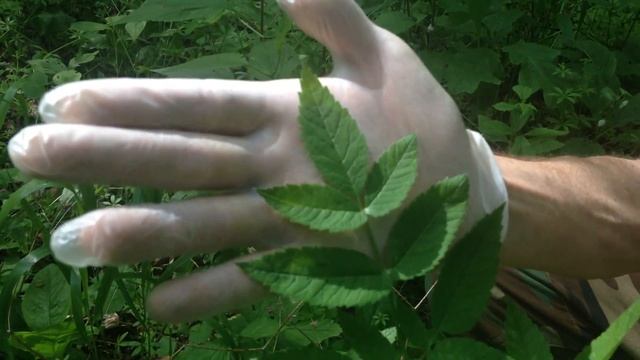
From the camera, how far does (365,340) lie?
0.78 m

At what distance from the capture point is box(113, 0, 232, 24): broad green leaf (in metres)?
1.38

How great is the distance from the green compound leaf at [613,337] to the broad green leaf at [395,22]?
1.11 metres

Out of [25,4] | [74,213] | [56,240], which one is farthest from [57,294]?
[25,4]

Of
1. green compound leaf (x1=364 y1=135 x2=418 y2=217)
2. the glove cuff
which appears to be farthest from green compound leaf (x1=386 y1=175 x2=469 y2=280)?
the glove cuff

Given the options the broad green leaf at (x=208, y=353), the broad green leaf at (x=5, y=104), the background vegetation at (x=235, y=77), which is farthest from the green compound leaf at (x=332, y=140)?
the broad green leaf at (x=5, y=104)

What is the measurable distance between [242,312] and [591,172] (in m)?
0.81

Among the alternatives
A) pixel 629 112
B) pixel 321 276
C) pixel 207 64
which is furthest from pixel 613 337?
pixel 629 112

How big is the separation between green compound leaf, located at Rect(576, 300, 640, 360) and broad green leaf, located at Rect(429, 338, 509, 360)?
0.09m

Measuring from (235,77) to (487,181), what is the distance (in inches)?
28.2

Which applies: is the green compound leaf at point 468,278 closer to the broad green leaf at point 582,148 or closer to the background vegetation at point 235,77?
the background vegetation at point 235,77

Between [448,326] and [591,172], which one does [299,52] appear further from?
[448,326]

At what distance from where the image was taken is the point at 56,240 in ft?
2.71

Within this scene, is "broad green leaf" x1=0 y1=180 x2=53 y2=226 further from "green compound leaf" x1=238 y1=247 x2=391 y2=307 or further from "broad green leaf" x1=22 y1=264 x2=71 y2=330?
"green compound leaf" x1=238 y1=247 x2=391 y2=307

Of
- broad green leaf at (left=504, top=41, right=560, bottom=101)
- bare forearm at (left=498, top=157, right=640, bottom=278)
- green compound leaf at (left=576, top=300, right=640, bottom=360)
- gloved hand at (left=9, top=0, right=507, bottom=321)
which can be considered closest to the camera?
green compound leaf at (left=576, top=300, right=640, bottom=360)
